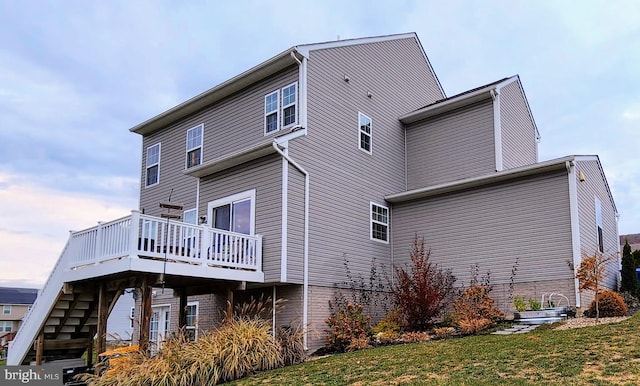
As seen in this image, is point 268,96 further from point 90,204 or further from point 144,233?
point 90,204

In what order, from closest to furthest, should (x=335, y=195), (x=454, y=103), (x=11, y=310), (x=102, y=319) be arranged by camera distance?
1. (x=102, y=319)
2. (x=335, y=195)
3. (x=454, y=103)
4. (x=11, y=310)

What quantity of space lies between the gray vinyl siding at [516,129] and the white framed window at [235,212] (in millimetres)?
7960

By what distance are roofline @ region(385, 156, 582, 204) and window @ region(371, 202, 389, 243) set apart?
0.45 meters

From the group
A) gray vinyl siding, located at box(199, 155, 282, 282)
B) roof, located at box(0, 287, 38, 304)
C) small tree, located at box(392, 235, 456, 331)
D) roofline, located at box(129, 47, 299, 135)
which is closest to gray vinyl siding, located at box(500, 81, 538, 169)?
small tree, located at box(392, 235, 456, 331)

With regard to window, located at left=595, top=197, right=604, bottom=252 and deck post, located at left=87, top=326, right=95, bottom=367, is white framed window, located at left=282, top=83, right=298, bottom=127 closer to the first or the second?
deck post, located at left=87, top=326, right=95, bottom=367

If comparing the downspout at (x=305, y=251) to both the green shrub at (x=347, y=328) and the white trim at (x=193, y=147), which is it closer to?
the green shrub at (x=347, y=328)

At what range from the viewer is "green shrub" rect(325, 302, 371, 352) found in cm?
1363

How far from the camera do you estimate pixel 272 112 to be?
16141 mm

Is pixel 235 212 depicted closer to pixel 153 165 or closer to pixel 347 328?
pixel 347 328

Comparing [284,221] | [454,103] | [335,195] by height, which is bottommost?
[284,221]

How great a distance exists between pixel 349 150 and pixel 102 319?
324 inches

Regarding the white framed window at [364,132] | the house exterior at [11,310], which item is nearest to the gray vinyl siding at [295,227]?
the white framed window at [364,132]

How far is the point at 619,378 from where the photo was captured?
751 cm

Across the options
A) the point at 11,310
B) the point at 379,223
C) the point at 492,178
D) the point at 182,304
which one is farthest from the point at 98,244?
the point at 11,310
